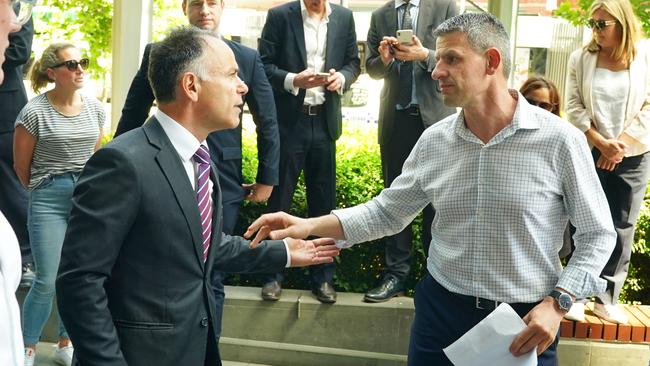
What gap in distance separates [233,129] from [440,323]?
271 centimetres

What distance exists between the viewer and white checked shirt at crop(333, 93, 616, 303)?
3568mm

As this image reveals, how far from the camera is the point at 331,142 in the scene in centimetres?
678

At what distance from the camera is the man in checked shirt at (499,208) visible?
140 inches

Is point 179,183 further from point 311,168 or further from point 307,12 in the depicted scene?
point 307,12

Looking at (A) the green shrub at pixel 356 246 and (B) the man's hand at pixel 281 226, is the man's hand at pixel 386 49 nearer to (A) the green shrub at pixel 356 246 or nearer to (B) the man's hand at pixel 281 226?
(A) the green shrub at pixel 356 246

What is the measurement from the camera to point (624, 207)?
634 cm

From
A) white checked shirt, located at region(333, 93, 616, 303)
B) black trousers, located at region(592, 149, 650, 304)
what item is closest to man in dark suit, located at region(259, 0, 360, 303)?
black trousers, located at region(592, 149, 650, 304)

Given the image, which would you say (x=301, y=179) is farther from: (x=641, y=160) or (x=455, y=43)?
(x=455, y=43)

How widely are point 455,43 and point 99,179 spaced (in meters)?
1.51

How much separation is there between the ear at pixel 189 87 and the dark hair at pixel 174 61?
2 cm

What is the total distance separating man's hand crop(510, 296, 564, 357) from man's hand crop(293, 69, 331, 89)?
10.6 feet

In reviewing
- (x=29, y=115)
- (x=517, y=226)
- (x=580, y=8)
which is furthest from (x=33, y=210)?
(x=580, y=8)

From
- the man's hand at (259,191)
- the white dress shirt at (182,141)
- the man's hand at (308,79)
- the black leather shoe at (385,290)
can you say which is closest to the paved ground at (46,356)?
the black leather shoe at (385,290)

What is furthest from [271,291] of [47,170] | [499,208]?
[499,208]
